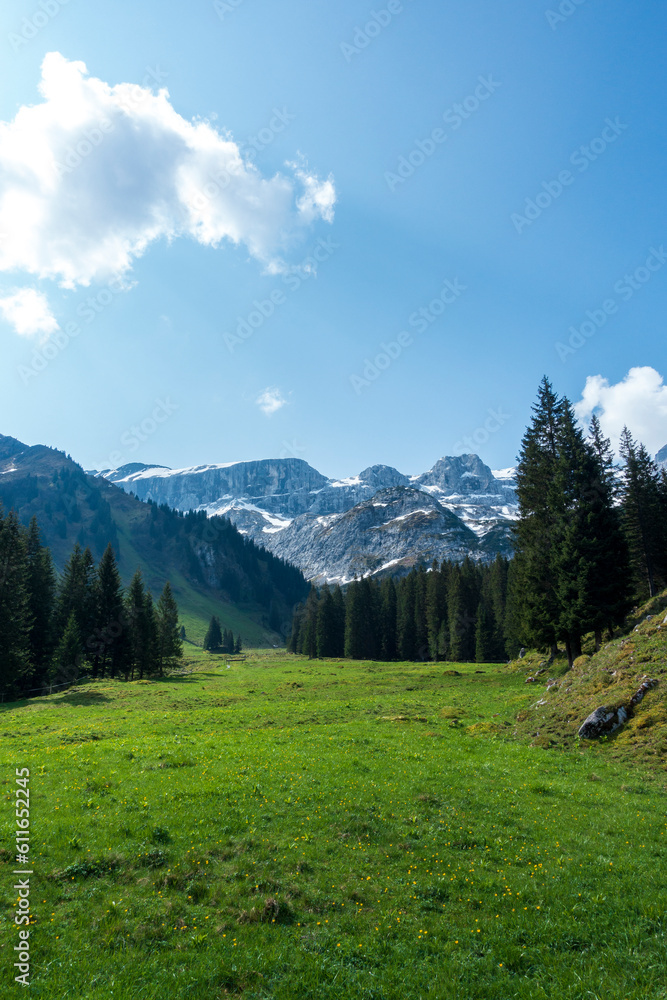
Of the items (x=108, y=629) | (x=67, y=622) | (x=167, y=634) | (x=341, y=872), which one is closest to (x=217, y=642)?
(x=167, y=634)

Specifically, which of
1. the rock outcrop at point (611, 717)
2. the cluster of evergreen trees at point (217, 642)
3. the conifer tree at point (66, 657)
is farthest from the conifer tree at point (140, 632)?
the cluster of evergreen trees at point (217, 642)

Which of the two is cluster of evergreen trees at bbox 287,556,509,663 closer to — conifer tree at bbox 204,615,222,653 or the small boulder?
conifer tree at bbox 204,615,222,653

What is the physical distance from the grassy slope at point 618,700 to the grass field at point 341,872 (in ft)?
4.50

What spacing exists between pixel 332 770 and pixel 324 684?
3634 centimetres

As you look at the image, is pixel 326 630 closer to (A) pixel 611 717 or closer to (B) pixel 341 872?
(A) pixel 611 717

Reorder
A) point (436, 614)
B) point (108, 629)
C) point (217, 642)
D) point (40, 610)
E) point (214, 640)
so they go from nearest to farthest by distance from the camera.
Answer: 1. point (40, 610)
2. point (108, 629)
3. point (436, 614)
4. point (214, 640)
5. point (217, 642)

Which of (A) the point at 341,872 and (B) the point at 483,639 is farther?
(B) the point at 483,639

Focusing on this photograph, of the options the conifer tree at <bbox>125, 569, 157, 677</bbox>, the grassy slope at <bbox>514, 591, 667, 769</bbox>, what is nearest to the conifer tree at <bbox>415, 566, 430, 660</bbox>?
the conifer tree at <bbox>125, 569, 157, 677</bbox>

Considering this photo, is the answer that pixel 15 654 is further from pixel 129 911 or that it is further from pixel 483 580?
pixel 483 580

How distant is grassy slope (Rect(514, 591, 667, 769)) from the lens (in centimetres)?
2009

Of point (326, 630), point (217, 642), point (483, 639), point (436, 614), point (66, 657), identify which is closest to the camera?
point (66, 657)

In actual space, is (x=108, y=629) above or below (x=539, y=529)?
below

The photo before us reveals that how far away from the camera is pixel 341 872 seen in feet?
36.4

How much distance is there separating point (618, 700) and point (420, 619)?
88792 mm
